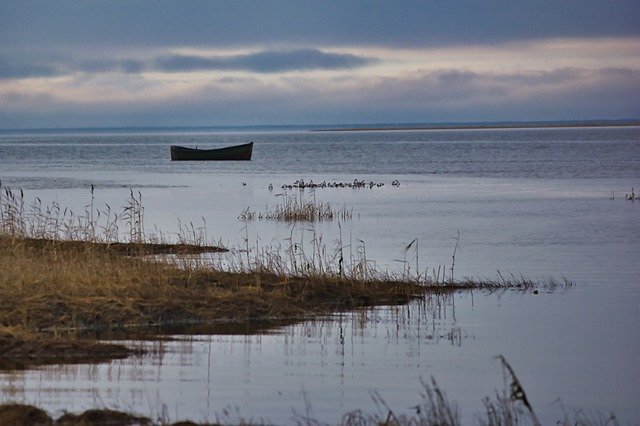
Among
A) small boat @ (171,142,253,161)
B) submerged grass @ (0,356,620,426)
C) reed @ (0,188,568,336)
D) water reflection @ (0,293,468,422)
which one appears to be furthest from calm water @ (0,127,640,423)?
small boat @ (171,142,253,161)

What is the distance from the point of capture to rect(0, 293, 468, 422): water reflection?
39.7 ft

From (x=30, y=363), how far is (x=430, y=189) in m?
48.0

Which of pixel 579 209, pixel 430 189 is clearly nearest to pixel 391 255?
pixel 579 209

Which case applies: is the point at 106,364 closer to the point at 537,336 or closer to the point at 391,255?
the point at 537,336

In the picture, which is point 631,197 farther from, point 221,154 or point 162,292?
point 221,154

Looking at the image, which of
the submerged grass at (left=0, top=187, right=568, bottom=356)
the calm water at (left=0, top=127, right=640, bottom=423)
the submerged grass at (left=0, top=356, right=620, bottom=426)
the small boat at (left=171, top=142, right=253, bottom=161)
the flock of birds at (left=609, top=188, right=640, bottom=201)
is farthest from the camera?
the small boat at (left=171, top=142, right=253, bottom=161)

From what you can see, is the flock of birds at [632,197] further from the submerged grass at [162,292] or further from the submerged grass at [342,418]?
the submerged grass at [342,418]

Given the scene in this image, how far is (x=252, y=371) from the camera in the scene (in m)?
14.0

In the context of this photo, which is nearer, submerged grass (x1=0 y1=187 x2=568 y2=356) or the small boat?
submerged grass (x1=0 y1=187 x2=568 y2=356)

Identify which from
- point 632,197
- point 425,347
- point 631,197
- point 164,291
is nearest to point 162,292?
point 164,291

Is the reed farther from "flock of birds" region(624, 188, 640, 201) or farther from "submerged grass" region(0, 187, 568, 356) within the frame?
"flock of birds" region(624, 188, 640, 201)

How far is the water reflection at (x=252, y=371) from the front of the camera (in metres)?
12.1

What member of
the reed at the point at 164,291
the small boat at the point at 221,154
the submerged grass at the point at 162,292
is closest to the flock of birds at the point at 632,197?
the reed at the point at 164,291

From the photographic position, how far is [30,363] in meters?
13.7
